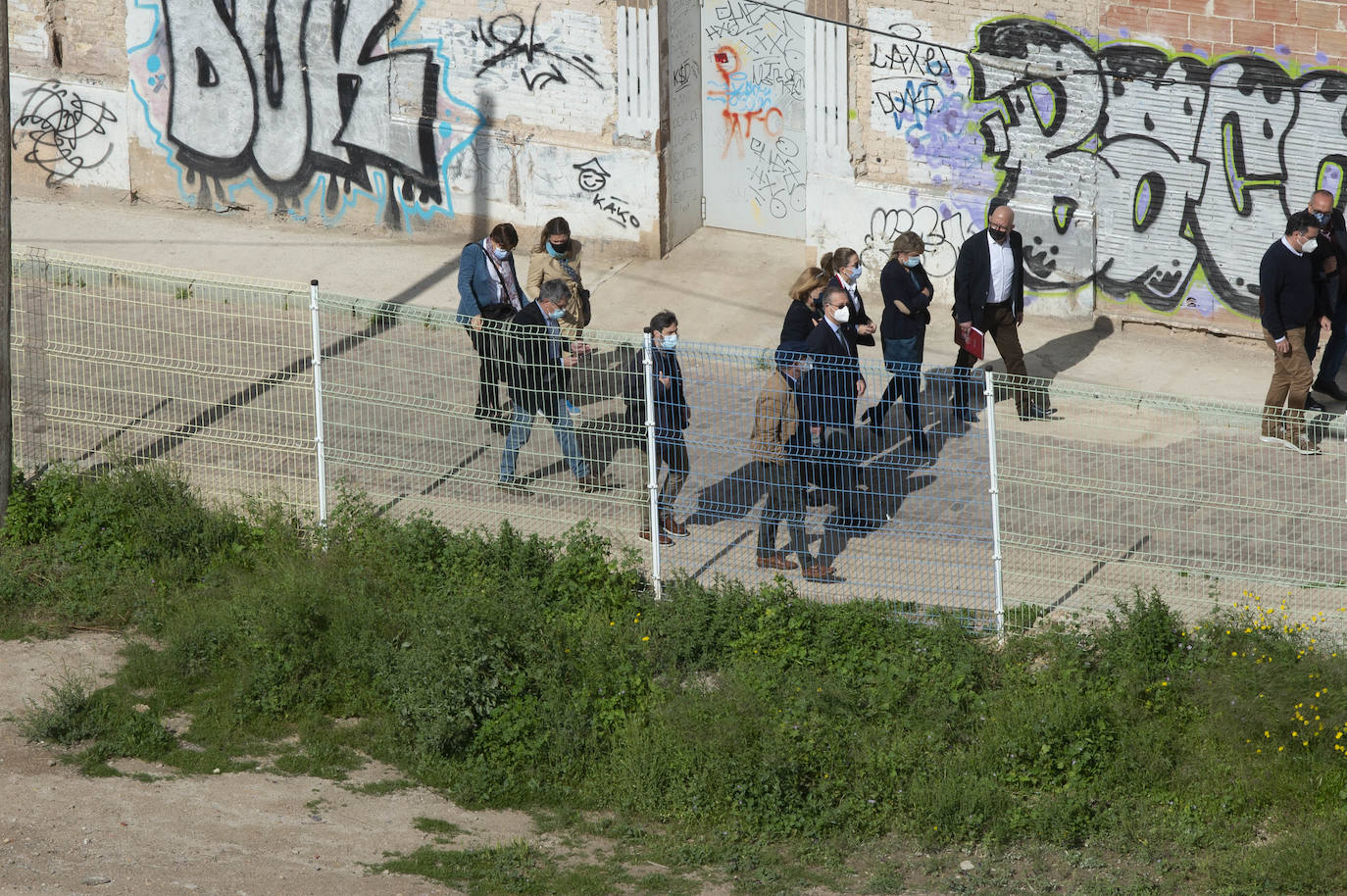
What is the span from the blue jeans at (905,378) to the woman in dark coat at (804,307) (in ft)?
1.89

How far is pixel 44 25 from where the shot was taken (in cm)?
1686

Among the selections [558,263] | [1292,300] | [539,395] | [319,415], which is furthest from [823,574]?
[1292,300]

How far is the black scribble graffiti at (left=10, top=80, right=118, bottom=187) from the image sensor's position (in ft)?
55.7

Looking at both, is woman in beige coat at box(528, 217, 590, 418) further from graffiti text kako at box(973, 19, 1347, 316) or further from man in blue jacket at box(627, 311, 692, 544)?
graffiti text kako at box(973, 19, 1347, 316)

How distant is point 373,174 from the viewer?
1614 cm

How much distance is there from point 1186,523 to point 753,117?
7.12m

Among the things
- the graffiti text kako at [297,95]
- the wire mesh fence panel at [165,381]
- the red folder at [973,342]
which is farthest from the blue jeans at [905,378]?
the graffiti text kako at [297,95]

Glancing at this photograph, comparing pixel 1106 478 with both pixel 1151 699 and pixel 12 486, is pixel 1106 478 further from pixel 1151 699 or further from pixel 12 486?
pixel 12 486

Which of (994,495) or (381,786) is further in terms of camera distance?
(994,495)

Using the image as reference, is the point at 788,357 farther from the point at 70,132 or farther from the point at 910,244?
the point at 70,132

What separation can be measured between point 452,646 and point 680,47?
778 centimetres

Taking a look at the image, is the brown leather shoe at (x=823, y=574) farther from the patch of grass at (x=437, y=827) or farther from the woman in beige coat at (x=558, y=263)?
the woman in beige coat at (x=558, y=263)

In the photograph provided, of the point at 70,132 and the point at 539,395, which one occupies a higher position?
the point at 70,132

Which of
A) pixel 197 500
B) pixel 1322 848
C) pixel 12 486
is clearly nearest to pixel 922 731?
pixel 1322 848
